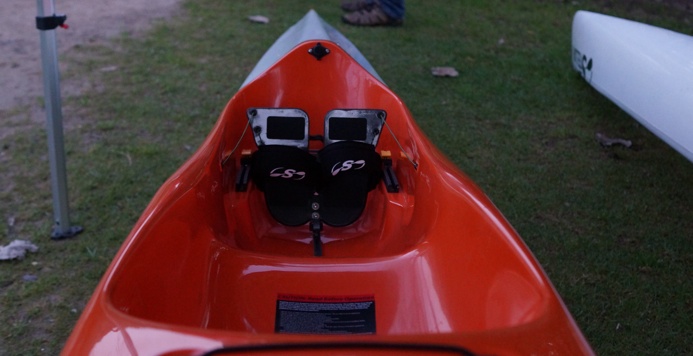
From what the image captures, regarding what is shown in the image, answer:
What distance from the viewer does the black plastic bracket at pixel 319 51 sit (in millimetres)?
2725

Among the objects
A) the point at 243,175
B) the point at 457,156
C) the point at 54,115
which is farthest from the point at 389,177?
the point at 54,115

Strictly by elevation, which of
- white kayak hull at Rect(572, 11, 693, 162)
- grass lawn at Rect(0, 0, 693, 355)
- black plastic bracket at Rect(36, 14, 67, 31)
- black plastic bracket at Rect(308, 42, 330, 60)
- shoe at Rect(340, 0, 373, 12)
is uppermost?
black plastic bracket at Rect(36, 14, 67, 31)

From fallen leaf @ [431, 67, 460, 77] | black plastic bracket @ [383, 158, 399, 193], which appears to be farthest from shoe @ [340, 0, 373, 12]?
Answer: black plastic bracket @ [383, 158, 399, 193]

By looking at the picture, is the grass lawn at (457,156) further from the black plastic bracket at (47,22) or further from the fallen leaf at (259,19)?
the black plastic bracket at (47,22)

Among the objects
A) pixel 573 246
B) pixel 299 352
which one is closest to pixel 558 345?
pixel 299 352

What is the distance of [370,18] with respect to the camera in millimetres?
5320

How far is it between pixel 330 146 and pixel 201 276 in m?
0.73

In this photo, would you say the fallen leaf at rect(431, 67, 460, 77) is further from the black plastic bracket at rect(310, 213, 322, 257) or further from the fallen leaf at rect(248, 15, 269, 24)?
the black plastic bracket at rect(310, 213, 322, 257)

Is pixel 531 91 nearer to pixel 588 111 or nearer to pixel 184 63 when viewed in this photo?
pixel 588 111

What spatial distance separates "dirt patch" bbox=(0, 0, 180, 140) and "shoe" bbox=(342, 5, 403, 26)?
5.02ft

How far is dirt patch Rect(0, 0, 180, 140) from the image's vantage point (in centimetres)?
367

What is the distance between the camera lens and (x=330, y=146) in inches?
91.5

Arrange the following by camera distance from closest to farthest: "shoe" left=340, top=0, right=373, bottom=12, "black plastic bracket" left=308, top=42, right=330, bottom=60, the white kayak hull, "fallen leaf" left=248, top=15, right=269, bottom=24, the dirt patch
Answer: "black plastic bracket" left=308, top=42, right=330, bottom=60
the white kayak hull
the dirt patch
"fallen leaf" left=248, top=15, right=269, bottom=24
"shoe" left=340, top=0, right=373, bottom=12

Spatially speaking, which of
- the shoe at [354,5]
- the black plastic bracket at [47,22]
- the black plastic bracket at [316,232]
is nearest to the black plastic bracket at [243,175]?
the black plastic bracket at [316,232]
